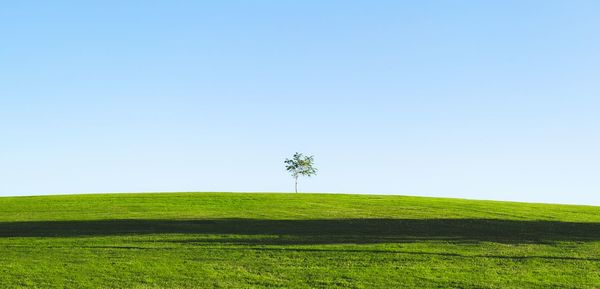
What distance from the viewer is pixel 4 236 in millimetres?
35188

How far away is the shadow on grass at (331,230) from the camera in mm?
32594

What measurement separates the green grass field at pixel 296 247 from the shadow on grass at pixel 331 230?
0.07 m

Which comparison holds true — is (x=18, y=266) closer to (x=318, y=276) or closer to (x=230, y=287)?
(x=230, y=287)

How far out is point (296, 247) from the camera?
29.1m

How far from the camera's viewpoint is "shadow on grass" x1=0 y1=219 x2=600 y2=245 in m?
32.6

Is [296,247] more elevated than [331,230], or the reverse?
[331,230]

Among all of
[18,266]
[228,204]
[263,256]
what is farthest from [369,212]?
[18,266]

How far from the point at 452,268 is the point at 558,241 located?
10802 millimetres

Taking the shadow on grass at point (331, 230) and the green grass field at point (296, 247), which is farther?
the shadow on grass at point (331, 230)

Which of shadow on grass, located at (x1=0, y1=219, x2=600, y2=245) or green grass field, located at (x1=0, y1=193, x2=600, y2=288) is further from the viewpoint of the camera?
shadow on grass, located at (x1=0, y1=219, x2=600, y2=245)

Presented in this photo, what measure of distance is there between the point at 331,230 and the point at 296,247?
6938 millimetres

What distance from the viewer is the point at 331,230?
35.8 meters

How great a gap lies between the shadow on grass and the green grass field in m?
0.07

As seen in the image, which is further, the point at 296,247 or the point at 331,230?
the point at 331,230
